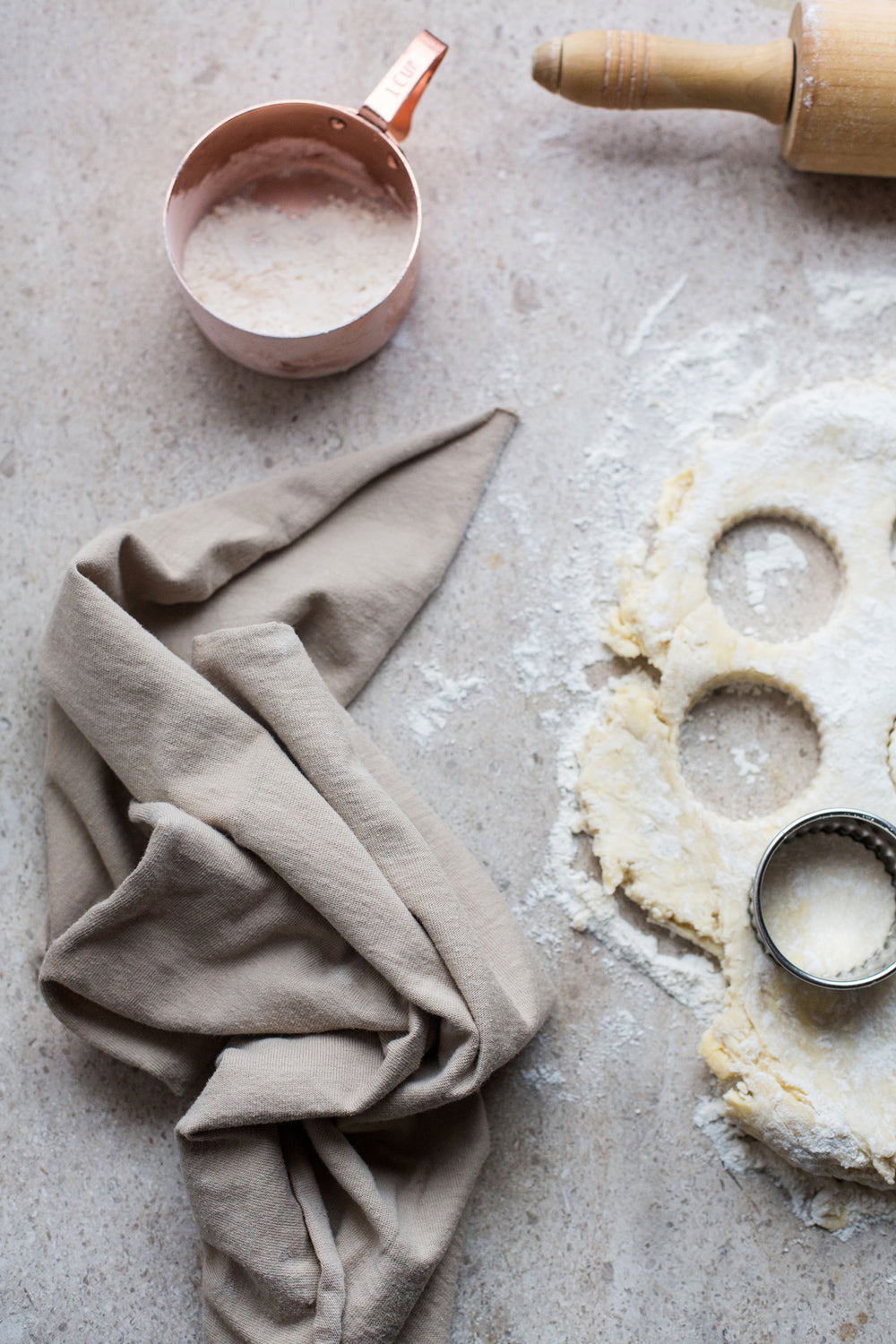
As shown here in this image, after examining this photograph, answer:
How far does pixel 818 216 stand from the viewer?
3.45 ft

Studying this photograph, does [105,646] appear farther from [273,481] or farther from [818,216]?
[818,216]

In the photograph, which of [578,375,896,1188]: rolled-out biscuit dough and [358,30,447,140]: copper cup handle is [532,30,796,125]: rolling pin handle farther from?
[578,375,896,1188]: rolled-out biscuit dough

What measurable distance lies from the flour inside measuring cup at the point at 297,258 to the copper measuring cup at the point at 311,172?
0.01 metres

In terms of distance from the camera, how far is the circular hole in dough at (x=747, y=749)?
3.19ft

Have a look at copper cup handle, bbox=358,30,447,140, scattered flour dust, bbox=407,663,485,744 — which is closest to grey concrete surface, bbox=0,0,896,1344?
scattered flour dust, bbox=407,663,485,744

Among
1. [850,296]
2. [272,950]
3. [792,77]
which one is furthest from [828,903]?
[792,77]

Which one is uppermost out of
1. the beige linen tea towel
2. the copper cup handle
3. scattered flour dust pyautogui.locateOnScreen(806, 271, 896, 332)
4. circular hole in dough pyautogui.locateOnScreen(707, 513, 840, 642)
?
the copper cup handle

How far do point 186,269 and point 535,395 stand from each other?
1.25 feet

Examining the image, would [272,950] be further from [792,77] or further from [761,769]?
[792,77]

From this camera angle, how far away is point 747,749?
0.98 metres

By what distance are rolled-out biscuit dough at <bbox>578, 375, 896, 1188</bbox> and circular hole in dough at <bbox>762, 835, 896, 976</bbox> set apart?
0.03m

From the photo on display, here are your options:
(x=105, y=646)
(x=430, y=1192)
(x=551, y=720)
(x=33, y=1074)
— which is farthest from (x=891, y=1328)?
(x=105, y=646)

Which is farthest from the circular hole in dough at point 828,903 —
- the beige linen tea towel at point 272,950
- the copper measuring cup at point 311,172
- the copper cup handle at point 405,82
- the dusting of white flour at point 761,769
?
the copper cup handle at point 405,82

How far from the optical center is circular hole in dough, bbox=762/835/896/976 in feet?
2.99
